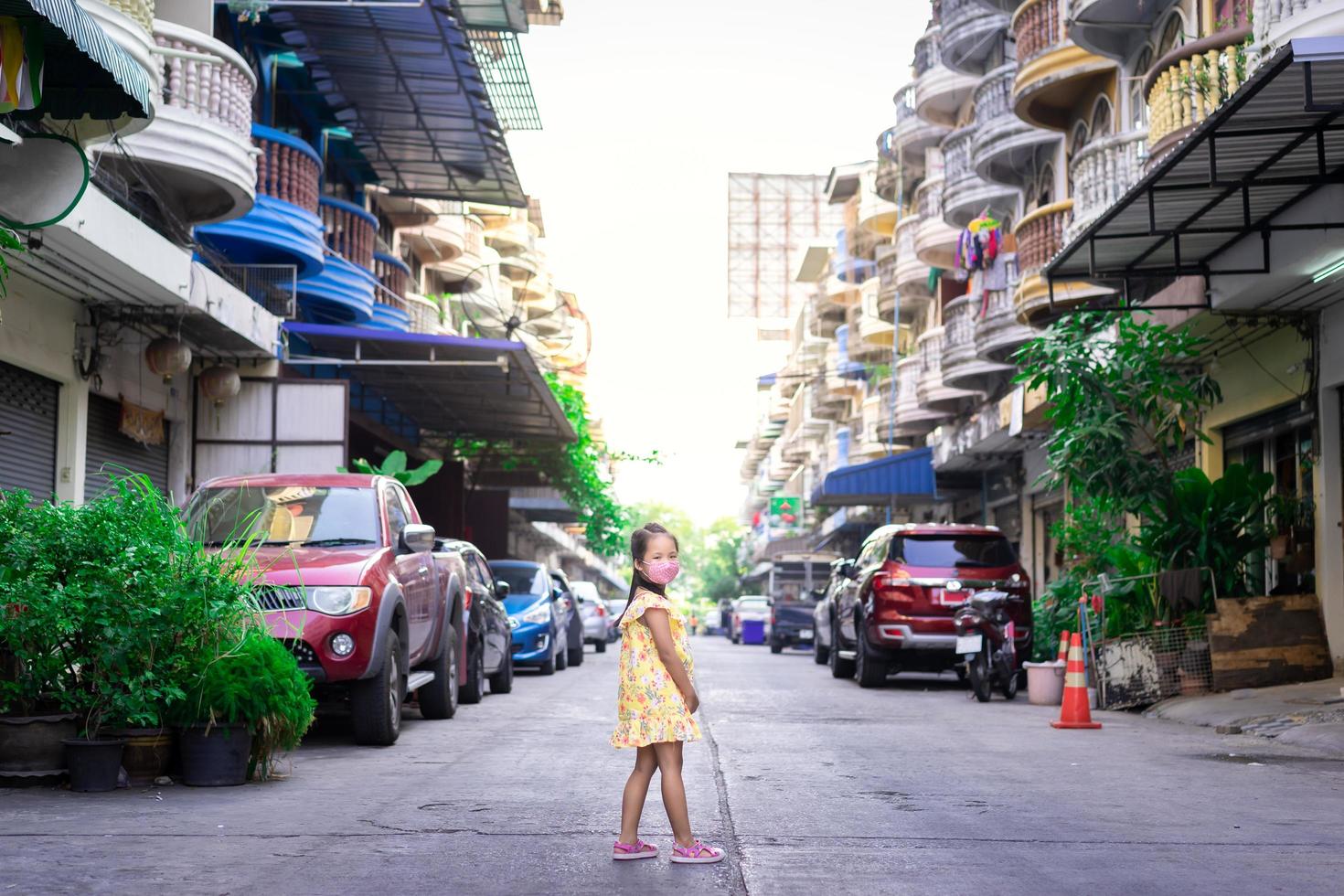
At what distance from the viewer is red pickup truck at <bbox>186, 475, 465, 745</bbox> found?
11039mm

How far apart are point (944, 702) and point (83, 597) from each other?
1082 cm

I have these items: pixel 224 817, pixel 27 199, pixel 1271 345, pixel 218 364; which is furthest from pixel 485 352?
pixel 224 817

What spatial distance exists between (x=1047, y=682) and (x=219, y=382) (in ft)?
37.8

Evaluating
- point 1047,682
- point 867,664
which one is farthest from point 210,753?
point 867,664

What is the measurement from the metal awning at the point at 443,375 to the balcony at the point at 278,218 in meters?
1.18

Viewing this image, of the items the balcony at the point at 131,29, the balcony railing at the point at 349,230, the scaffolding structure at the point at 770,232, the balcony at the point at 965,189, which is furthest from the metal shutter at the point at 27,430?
the scaffolding structure at the point at 770,232

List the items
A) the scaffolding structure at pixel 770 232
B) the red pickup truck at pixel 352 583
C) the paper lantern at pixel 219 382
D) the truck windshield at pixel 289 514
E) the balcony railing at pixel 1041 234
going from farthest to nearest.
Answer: the scaffolding structure at pixel 770 232 → the balcony railing at pixel 1041 234 → the paper lantern at pixel 219 382 → the truck windshield at pixel 289 514 → the red pickup truck at pixel 352 583

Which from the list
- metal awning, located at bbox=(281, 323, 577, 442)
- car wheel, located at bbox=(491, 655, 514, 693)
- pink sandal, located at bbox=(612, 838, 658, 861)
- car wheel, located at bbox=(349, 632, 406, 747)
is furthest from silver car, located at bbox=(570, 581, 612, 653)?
pink sandal, located at bbox=(612, 838, 658, 861)

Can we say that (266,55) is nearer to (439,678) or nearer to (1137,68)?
(1137,68)

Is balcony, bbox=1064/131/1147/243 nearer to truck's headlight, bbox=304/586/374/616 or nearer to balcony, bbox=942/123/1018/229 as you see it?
balcony, bbox=942/123/1018/229

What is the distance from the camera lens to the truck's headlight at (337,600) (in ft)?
36.4

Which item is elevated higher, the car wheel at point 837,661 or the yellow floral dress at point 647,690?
the yellow floral dress at point 647,690

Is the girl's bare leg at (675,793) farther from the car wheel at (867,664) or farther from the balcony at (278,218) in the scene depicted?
the balcony at (278,218)

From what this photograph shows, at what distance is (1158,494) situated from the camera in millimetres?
17375
